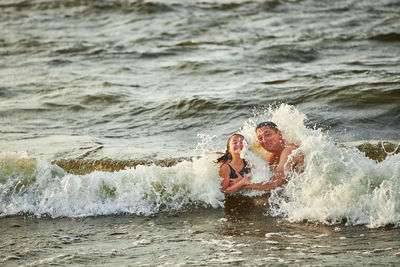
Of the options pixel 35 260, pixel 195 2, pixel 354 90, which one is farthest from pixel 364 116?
pixel 195 2

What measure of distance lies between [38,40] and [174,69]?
677 centimetres

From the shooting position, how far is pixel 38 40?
72.9ft

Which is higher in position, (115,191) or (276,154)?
(276,154)

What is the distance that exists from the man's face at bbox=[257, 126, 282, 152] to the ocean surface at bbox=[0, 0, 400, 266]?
0.25 metres

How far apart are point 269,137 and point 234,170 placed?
64 centimetres

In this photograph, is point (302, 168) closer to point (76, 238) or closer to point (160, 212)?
point (160, 212)

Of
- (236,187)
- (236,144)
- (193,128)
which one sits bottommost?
(236,187)

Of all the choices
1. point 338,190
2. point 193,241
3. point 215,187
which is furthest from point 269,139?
point 193,241

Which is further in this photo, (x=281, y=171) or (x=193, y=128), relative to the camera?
(x=193, y=128)

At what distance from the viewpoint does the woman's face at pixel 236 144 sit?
872 cm

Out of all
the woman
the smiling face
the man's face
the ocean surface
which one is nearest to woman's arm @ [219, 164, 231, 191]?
the woman

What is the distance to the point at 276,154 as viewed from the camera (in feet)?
28.5

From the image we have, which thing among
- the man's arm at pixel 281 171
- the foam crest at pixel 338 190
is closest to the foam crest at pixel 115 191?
the man's arm at pixel 281 171

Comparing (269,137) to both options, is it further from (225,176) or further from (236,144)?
(225,176)
